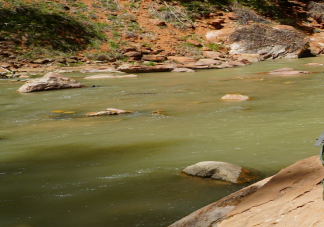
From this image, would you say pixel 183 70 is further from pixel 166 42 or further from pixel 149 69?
pixel 166 42

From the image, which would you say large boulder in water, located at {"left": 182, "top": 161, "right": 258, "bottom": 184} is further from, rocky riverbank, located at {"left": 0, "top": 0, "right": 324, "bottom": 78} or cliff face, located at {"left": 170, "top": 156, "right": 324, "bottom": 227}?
rocky riverbank, located at {"left": 0, "top": 0, "right": 324, "bottom": 78}

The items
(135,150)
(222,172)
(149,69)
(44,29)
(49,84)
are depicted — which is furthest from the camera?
(44,29)

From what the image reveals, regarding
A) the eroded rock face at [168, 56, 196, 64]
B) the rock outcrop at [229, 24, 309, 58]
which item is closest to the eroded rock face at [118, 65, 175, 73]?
the eroded rock face at [168, 56, 196, 64]

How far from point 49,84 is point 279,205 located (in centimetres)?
1056

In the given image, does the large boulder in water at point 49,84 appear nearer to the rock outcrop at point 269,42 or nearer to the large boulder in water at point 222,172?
the large boulder in water at point 222,172

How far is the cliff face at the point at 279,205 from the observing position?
69.5 inches

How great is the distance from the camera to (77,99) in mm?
9734

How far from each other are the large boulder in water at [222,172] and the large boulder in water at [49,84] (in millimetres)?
8666

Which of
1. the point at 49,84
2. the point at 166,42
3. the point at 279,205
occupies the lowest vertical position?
the point at 166,42

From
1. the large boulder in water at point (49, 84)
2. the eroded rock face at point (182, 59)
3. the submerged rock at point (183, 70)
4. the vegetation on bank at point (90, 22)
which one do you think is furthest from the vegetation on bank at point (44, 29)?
the large boulder in water at point (49, 84)

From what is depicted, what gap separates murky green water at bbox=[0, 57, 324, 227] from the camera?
3056 mm

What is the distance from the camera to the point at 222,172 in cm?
358

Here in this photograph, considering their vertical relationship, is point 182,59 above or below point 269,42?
below

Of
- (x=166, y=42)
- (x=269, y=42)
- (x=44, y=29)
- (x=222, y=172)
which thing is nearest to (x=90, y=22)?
(x=44, y=29)
